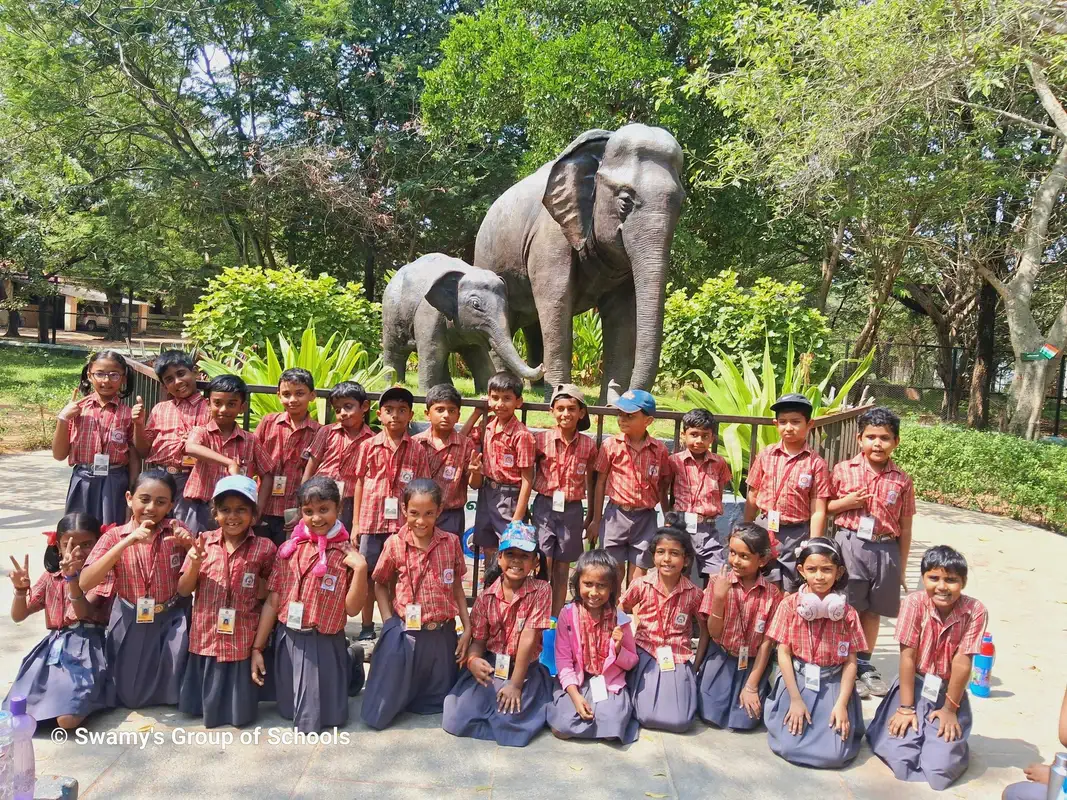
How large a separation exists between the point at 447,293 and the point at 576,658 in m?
3.48

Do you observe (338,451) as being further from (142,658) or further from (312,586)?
(142,658)

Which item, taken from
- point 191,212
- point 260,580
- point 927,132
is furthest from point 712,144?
point 191,212

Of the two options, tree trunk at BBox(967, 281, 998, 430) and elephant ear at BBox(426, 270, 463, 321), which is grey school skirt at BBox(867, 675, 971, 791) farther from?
tree trunk at BBox(967, 281, 998, 430)

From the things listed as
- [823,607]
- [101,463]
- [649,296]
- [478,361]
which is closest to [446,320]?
[478,361]

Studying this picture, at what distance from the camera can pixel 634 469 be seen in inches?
153

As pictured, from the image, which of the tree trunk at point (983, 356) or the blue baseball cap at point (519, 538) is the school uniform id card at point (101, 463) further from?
the tree trunk at point (983, 356)

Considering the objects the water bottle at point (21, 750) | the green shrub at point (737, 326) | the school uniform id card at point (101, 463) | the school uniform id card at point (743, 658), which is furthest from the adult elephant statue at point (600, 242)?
the green shrub at point (737, 326)

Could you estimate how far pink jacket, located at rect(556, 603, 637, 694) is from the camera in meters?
3.30

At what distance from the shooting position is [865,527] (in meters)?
3.64

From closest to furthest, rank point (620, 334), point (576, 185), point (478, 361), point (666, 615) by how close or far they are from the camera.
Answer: point (666, 615) → point (576, 185) → point (620, 334) → point (478, 361)

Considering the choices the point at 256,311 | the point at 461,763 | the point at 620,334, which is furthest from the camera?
the point at 256,311

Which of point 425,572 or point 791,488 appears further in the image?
point 791,488

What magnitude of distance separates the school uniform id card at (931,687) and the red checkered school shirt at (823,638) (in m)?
0.25

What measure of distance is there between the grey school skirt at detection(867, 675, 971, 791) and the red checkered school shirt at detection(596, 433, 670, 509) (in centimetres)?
132
